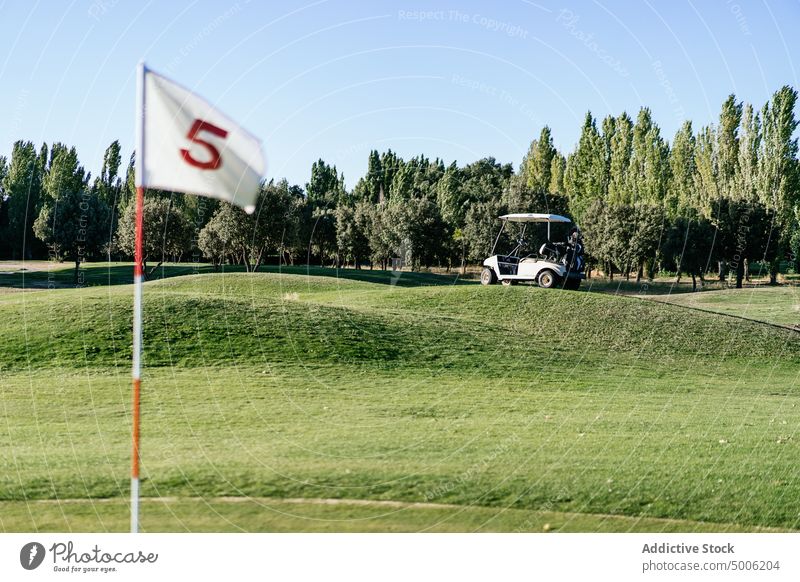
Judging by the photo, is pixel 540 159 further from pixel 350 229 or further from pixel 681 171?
pixel 350 229

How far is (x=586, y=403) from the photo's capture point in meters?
18.1

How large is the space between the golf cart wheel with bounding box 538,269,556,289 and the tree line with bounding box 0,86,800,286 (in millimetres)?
17625

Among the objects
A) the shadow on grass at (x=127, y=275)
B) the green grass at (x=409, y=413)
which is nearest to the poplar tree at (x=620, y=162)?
the shadow on grass at (x=127, y=275)

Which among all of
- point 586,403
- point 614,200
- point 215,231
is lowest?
point 586,403

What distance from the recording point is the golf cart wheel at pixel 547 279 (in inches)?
1341

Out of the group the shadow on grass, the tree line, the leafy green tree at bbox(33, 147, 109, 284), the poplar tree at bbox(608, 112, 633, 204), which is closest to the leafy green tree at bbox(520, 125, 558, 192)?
the tree line

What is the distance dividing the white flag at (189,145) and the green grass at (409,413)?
3.78 metres

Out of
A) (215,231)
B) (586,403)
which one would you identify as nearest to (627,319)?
(586,403)

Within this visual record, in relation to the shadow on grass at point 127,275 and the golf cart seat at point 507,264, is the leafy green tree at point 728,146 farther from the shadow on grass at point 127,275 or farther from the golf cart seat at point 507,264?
the golf cart seat at point 507,264

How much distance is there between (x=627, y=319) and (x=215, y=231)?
77.2 ft

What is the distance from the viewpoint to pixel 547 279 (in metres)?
34.2

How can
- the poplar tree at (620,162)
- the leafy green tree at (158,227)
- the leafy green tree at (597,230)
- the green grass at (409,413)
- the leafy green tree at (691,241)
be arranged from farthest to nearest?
the poplar tree at (620,162), the leafy green tree at (597,230), the leafy green tree at (691,241), the leafy green tree at (158,227), the green grass at (409,413)

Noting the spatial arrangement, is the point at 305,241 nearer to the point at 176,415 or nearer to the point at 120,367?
the point at 120,367

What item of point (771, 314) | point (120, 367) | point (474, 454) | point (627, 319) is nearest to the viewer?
point (474, 454)
